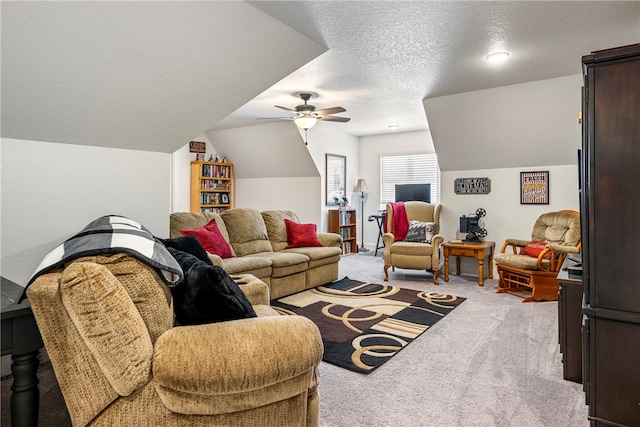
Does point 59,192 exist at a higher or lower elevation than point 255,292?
higher

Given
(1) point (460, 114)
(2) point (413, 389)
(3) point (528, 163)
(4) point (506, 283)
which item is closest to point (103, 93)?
(2) point (413, 389)

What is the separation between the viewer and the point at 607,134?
5.35ft

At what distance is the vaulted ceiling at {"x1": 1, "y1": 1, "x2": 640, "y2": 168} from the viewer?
6.32 ft

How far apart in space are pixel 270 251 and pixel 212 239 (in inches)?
35.6

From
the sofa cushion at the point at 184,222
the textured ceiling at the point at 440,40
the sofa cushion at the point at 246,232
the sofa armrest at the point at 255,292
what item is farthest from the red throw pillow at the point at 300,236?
the sofa armrest at the point at 255,292

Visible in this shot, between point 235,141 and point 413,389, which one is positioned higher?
point 235,141

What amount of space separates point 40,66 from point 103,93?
358 mm

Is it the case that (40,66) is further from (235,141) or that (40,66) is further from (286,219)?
(235,141)

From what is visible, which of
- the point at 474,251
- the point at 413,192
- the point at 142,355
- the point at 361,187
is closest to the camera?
the point at 142,355

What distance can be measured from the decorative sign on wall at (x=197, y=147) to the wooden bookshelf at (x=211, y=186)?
0.28 meters

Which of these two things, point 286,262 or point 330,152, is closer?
point 286,262

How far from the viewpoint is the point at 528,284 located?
4.26 meters

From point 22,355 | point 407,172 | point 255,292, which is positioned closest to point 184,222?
point 255,292

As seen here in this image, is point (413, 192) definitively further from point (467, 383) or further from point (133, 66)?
point (133, 66)
